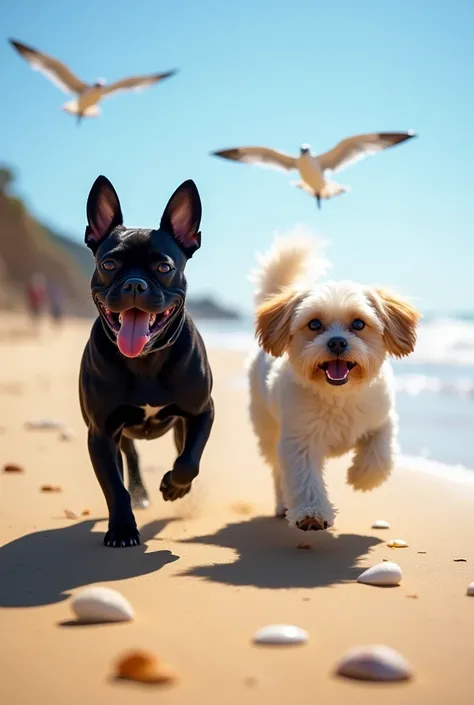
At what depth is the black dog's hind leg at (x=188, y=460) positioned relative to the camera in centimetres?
415

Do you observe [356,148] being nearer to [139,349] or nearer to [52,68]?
[52,68]

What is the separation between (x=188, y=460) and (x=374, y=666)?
199cm

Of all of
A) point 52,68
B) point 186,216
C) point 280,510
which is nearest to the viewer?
point 186,216

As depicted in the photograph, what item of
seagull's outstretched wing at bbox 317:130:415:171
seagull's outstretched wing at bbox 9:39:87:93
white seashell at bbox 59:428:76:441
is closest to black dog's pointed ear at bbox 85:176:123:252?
seagull's outstretched wing at bbox 317:130:415:171

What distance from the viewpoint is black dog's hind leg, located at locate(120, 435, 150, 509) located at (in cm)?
512

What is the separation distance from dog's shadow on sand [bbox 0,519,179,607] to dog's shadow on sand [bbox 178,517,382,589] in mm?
284

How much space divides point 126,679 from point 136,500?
2.85 metres

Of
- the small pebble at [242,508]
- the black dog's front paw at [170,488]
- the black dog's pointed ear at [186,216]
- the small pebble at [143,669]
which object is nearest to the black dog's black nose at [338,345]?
the black dog's pointed ear at [186,216]

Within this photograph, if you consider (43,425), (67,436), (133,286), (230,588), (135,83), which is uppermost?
(135,83)

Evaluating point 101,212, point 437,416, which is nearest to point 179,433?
point 101,212

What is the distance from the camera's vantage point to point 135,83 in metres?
7.73

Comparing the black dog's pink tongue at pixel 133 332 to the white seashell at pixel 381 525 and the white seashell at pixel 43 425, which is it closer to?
the white seashell at pixel 381 525

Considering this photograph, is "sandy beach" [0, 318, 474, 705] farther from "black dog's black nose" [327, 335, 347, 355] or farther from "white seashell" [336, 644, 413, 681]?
"black dog's black nose" [327, 335, 347, 355]

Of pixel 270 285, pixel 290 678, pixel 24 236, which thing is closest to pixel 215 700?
pixel 290 678
